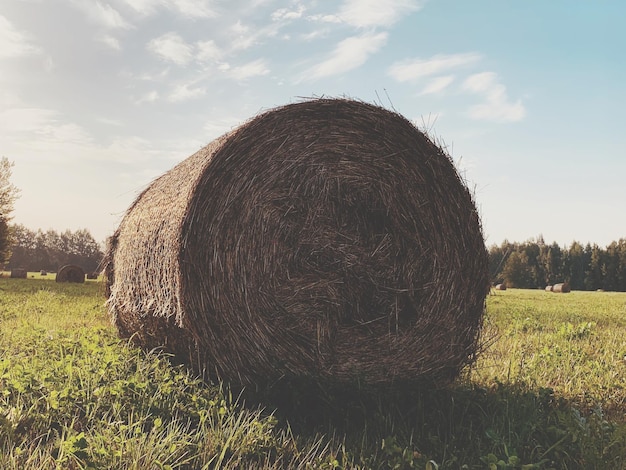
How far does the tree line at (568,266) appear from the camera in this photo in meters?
66.2

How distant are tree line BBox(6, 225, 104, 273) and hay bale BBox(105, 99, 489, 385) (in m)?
55.6

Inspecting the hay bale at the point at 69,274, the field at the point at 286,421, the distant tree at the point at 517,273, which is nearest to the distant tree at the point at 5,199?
the hay bale at the point at 69,274

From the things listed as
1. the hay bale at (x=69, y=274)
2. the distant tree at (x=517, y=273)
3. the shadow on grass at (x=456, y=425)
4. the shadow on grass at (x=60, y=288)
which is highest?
the distant tree at (x=517, y=273)

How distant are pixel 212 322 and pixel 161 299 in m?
A: 0.58

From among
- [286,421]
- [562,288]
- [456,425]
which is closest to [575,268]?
[562,288]

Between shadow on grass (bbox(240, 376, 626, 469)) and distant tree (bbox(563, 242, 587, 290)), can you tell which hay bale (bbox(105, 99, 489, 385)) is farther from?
distant tree (bbox(563, 242, 587, 290))

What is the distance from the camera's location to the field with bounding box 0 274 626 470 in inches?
116

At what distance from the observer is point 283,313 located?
172 inches

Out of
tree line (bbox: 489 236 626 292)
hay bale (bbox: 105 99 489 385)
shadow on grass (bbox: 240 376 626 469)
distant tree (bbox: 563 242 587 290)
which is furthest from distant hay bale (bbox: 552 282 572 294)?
distant tree (bbox: 563 242 587 290)

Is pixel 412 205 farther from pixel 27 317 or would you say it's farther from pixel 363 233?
pixel 27 317

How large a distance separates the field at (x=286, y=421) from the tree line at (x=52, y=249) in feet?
182

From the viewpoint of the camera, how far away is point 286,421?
359 centimetres

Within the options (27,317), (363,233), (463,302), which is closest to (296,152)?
(363,233)

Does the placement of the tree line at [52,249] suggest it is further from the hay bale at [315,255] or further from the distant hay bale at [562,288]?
the hay bale at [315,255]
